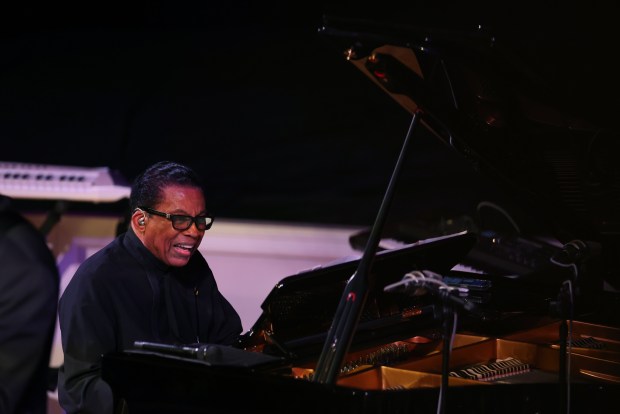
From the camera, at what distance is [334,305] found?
3.54 metres

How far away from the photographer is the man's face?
3.51 metres

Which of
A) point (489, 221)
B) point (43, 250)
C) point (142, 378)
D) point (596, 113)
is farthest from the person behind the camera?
point (489, 221)

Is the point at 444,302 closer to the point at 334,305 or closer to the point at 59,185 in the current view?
the point at 334,305

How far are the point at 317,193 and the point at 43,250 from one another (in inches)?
177

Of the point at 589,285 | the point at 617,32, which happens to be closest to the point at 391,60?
the point at 589,285

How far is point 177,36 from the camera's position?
307 inches

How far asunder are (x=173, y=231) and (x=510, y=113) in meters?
1.35

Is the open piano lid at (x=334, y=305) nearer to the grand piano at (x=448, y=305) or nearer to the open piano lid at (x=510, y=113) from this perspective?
the grand piano at (x=448, y=305)

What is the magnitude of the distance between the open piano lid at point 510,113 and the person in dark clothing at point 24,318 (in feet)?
3.53

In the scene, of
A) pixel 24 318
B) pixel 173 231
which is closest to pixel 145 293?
pixel 173 231

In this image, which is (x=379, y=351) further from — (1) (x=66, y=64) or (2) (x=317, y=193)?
(1) (x=66, y=64)

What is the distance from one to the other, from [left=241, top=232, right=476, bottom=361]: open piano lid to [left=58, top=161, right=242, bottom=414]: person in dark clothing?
28 centimetres

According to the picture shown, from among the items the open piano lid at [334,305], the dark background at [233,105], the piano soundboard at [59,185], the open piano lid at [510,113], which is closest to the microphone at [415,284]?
the open piano lid at [334,305]

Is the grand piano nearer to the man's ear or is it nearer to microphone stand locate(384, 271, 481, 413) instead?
microphone stand locate(384, 271, 481, 413)
